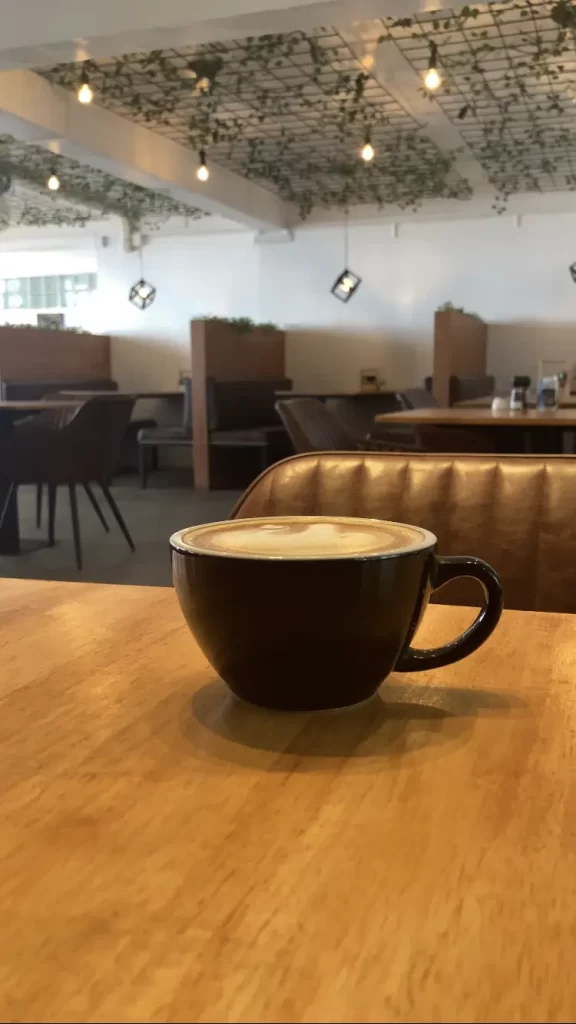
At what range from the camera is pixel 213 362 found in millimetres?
8227

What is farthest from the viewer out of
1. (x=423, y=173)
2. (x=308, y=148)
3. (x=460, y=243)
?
(x=460, y=243)

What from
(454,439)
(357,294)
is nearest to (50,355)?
(357,294)

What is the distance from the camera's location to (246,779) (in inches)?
16.8

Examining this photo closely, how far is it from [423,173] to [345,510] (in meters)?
8.44

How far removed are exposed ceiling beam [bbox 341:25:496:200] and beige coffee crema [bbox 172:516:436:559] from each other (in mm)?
5812

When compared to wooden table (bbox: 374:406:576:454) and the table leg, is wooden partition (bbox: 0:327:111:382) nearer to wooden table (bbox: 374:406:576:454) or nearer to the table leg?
the table leg

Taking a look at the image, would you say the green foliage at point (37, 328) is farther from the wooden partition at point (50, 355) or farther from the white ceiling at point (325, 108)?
the white ceiling at point (325, 108)

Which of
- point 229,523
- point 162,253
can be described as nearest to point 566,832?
point 229,523

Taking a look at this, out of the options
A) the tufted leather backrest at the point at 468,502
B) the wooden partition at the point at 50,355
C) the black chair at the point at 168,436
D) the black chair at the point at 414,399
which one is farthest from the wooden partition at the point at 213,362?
the tufted leather backrest at the point at 468,502

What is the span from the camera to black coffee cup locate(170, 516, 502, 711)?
46 centimetres

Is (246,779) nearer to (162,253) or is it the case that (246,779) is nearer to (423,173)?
(423,173)

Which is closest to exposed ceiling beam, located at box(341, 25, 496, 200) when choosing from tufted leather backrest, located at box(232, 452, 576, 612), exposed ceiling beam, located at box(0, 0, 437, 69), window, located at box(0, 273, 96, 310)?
exposed ceiling beam, located at box(0, 0, 437, 69)

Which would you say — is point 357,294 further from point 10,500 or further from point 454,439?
point 10,500

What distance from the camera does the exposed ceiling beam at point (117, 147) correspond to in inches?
242
